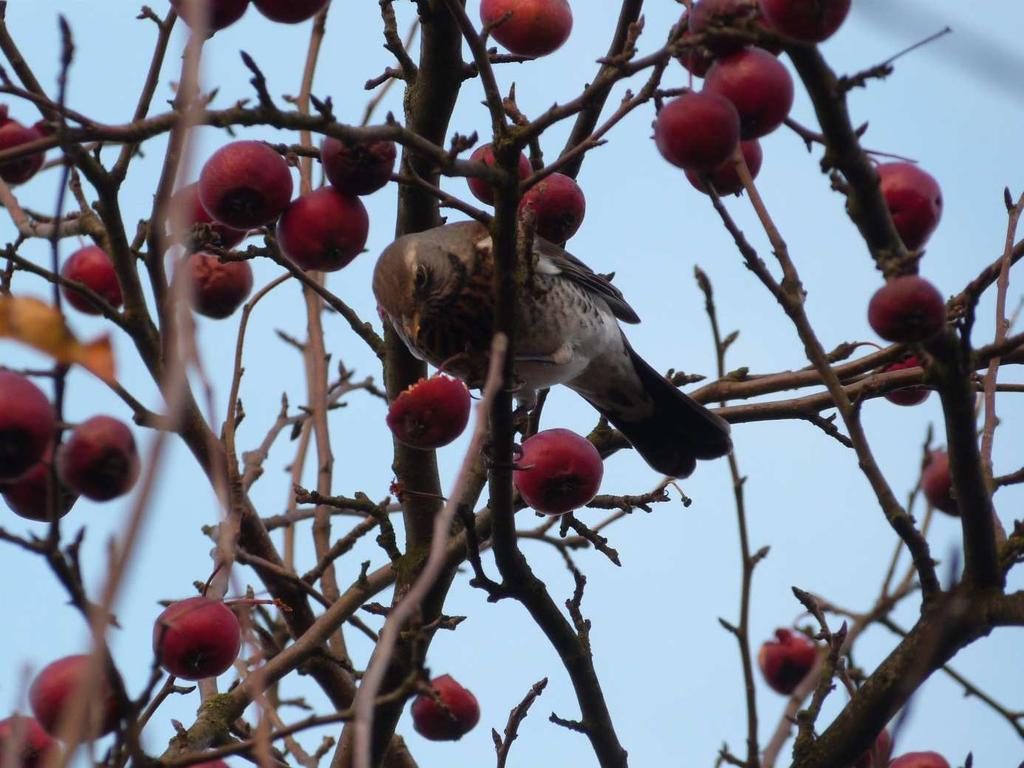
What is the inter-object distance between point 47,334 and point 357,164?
1.48 meters

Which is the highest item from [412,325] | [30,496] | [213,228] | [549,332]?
[549,332]

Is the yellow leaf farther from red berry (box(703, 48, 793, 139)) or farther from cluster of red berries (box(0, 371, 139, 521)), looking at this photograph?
red berry (box(703, 48, 793, 139))

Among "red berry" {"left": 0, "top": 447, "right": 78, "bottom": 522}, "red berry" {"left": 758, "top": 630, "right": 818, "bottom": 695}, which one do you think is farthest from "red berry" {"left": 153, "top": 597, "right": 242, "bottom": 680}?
"red berry" {"left": 758, "top": 630, "right": 818, "bottom": 695}

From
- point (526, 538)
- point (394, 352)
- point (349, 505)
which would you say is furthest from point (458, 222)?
point (349, 505)

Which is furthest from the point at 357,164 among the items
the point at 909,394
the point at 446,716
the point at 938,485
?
the point at 938,485

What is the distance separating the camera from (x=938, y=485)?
367 centimetres

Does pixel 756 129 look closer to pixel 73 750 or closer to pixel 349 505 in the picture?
pixel 349 505

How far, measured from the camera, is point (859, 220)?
2.29 meters

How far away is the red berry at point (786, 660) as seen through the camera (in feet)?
14.3

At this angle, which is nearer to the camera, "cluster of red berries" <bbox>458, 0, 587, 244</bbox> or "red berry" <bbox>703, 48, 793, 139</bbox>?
"red berry" <bbox>703, 48, 793, 139</bbox>

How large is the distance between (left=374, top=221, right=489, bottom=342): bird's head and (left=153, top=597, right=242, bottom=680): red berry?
146cm

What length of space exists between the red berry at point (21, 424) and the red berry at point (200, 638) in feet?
1.94

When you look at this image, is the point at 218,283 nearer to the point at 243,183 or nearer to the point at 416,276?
the point at 416,276

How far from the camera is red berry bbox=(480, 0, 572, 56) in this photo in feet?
10.8
